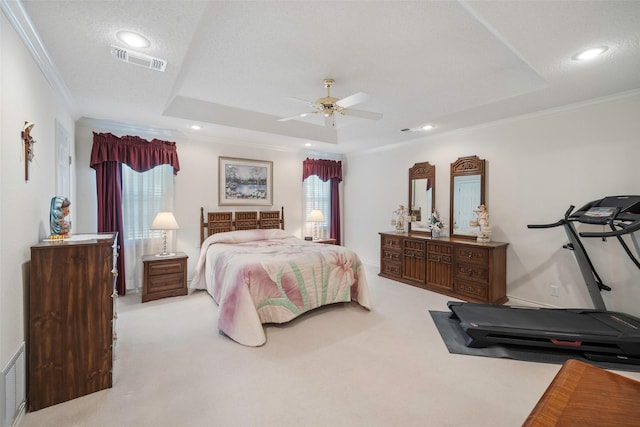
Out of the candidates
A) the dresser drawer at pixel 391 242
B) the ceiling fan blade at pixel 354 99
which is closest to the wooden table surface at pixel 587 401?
the ceiling fan blade at pixel 354 99

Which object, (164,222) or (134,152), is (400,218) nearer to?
(164,222)

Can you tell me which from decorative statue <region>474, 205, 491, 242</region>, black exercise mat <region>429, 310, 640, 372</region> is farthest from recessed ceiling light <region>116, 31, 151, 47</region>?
decorative statue <region>474, 205, 491, 242</region>

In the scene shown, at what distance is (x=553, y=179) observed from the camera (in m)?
3.64

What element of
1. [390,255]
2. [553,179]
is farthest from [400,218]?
[553,179]

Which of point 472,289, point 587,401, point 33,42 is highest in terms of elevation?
point 33,42

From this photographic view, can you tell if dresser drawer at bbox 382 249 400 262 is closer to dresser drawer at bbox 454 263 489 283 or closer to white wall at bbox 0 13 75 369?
dresser drawer at bbox 454 263 489 283

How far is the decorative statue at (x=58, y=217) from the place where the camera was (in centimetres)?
223

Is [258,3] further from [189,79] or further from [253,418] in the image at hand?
[253,418]

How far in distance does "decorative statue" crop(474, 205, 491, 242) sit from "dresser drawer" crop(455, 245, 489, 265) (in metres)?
0.26

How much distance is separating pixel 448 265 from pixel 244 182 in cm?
367

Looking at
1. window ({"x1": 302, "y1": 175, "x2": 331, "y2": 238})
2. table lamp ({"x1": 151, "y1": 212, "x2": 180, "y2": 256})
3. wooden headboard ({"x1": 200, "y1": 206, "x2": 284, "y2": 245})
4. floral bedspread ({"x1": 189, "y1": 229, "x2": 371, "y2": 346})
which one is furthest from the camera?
window ({"x1": 302, "y1": 175, "x2": 331, "y2": 238})

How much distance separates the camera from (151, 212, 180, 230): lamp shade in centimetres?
404

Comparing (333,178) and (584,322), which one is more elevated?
(333,178)

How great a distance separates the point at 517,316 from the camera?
2959 millimetres
